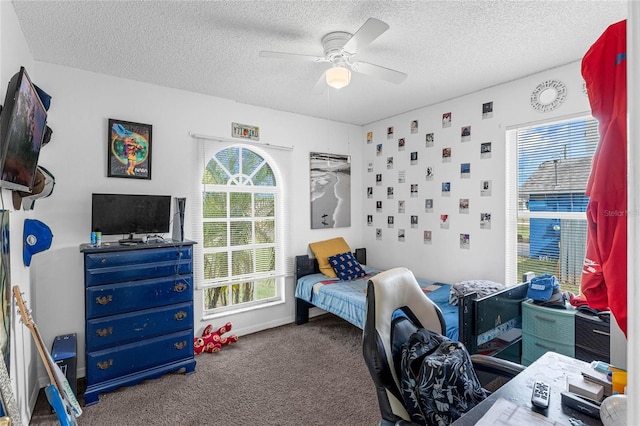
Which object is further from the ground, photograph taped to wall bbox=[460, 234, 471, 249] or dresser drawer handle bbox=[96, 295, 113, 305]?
photograph taped to wall bbox=[460, 234, 471, 249]

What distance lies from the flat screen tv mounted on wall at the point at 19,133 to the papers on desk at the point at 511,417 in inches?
79.6

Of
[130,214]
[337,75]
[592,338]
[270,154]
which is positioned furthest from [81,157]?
[592,338]

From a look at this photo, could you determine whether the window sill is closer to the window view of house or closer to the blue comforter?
the blue comforter

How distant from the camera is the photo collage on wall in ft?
11.0

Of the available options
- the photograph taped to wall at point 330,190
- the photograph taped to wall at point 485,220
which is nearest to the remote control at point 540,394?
the photograph taped to wall at point 485,220

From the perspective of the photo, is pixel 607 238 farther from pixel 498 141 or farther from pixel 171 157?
pixel 171 157

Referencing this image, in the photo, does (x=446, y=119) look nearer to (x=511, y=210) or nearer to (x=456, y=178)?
(x=456, y=178)

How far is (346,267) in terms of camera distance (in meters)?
3.96

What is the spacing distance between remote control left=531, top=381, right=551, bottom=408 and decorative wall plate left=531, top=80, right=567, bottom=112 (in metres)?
2.49

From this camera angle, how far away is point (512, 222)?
3.15 metres

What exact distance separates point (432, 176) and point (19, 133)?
3.51 m

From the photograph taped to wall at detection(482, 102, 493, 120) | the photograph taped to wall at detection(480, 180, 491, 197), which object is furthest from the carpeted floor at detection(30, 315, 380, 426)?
the photograph taped to wall at detection(482, 102, 493, 120)

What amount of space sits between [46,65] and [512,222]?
4282 millimetres

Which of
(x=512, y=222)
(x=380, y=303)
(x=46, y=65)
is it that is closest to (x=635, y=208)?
(x=380, y=303)
